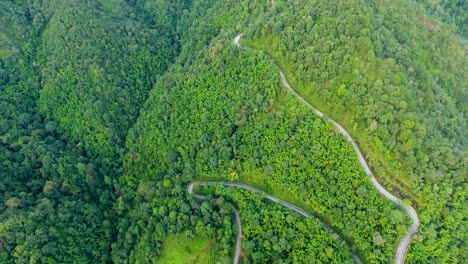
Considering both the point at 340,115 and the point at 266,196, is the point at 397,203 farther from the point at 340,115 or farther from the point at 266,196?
the point at 266,196

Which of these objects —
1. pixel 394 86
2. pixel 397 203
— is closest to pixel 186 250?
pixel 397 203

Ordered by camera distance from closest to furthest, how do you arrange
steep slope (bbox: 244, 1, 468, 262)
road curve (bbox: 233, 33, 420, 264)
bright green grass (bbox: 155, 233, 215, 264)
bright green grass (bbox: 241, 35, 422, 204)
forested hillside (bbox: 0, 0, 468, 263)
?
road curve (bbox: 233, 33, 420, 264)
steep slope (bbox: 244, 1, 468, 262)
forested hillside (bbox: 0, 0, 468, 263)
bright green grass (bbox: 241, 35, 422, 204)
bright green grass (bbox: 155, 233, 215, 264)

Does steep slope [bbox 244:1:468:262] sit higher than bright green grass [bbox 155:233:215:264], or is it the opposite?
steep slope [bbox 244:1:468:262]

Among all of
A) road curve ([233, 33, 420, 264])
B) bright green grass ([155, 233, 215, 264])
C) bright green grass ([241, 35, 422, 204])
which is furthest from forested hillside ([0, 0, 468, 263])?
road curve ([233, 33, 420, 264])

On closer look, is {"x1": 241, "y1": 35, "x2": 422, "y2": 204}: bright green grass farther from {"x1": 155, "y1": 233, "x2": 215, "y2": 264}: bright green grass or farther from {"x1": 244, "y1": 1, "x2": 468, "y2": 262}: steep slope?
{"x1": 155, "y1": 233, "x2": 215, "y2": 264}: bright green grass

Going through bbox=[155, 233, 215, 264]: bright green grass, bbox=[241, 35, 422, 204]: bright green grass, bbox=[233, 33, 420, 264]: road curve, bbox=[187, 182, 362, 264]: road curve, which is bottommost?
bbox=[155, 233, 215, 264]: bright green grass

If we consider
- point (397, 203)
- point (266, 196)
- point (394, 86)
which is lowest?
point (266, 196)
